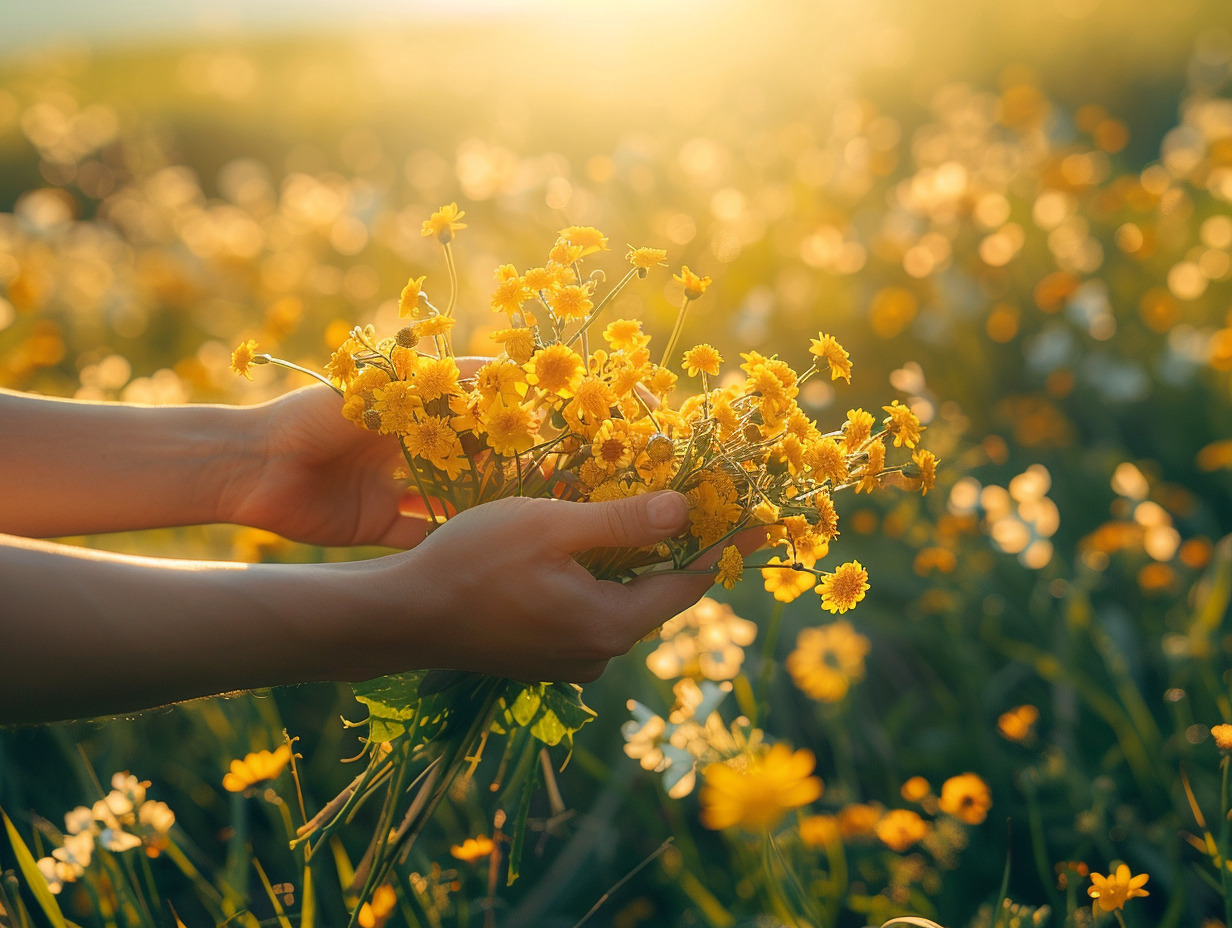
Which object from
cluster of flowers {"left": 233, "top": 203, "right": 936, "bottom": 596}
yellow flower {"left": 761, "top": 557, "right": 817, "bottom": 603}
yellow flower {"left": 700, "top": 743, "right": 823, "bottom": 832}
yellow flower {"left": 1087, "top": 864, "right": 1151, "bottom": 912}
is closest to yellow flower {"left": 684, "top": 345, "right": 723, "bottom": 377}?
cluster of flowers {"left": 233, "top": 203, "right": 936, "bottom": 596}

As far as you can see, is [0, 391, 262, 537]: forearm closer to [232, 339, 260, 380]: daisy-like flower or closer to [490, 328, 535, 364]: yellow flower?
[232, 339, 260, 380]: daisy-like flower

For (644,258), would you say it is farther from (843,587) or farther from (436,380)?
(843,587)

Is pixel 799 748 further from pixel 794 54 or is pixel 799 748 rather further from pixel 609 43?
pixel 609 43

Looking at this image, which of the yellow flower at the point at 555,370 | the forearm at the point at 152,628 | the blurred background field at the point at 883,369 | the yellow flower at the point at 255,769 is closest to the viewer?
the forearm at the point at 152,628

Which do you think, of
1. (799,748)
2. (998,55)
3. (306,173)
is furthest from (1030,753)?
(306,173)

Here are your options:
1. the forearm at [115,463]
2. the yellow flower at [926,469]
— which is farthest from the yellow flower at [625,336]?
the forearm at [115,463]

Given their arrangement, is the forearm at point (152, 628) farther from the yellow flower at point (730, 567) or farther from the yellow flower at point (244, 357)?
the yellow flower at point (730, 567)

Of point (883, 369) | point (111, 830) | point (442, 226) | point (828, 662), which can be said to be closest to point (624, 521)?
point (442, 226)
